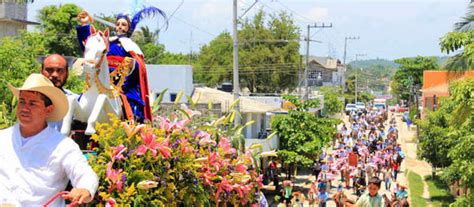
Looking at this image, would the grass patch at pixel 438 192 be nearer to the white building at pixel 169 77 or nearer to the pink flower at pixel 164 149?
the white building at pixel 169 77

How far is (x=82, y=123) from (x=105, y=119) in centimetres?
25

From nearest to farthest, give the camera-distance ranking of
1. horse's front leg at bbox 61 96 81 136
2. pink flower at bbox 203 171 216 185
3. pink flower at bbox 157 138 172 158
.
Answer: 1. pink flower at bbox 157 138 172 158
2. horse's front leg at bbox 61 96 81 136
3. pink flower at bbox 203 171 216 185

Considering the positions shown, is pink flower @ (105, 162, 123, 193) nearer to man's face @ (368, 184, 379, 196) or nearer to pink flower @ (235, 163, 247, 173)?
pink flower @ (235, 163, 247, 173)

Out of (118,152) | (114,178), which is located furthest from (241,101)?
(114,178)

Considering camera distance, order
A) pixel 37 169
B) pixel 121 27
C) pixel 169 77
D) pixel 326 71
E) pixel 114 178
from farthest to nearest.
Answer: pixel 326 71
pixel 169 77
pixel 121 27
pixel 114 178
pixel 37 169

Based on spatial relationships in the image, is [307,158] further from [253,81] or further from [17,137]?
[253,81]

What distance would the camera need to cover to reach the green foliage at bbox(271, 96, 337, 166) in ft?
83.7

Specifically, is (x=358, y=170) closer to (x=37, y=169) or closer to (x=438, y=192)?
(x=438, y=192)

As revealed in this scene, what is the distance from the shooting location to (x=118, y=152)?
550 cm

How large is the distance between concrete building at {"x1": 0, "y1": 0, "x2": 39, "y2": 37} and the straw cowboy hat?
106ft

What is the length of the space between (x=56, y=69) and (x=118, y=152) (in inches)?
38.4

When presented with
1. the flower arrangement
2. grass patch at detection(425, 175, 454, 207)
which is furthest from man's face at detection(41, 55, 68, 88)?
grass patch at detection(425, 175, 454, 207)

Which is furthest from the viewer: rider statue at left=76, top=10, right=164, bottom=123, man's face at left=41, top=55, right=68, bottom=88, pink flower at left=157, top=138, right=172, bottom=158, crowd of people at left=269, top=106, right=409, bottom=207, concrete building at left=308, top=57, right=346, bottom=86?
concrete building at left=308, top=57, right=346, bottom=86

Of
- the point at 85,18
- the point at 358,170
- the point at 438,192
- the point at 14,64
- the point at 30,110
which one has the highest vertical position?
the point at 85,18
